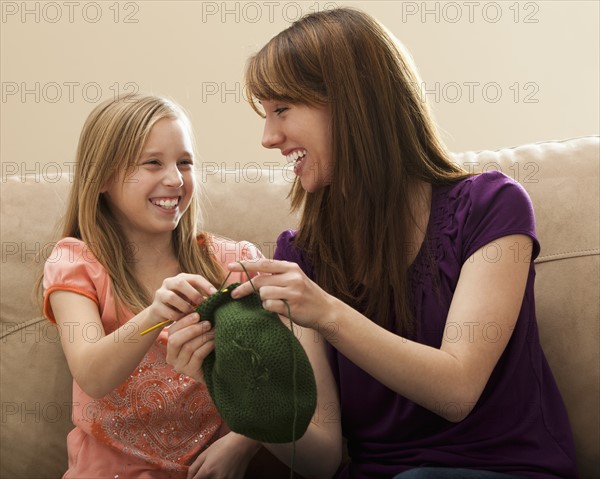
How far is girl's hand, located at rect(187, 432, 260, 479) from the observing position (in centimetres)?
133

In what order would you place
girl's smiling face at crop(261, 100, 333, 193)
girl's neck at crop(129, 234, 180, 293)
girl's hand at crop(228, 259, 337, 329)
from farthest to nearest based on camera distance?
girl's neck at crop(129, 234, 180, 293) < girl's smiling face at crop(261, 100, 333, 193) < girl's hand at crop(228, 259, 337, 329)

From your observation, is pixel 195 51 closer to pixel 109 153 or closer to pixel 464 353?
pixel 109 153

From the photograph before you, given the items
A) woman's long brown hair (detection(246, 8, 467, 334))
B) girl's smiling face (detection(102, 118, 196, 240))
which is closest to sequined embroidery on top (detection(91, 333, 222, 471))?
girl's smiling face (detection(102, 118, 196, 240))

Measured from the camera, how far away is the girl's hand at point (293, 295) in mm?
1044

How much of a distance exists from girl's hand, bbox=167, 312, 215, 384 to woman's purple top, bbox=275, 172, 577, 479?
0.26 metres

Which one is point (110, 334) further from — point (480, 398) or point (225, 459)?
point (480, 398)

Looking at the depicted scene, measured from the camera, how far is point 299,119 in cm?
126

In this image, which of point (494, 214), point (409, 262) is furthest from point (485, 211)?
point (409, 262)

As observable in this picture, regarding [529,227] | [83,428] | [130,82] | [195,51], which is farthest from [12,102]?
[529,227]

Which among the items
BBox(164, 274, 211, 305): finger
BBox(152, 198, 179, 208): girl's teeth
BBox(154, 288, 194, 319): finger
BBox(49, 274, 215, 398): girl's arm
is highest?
BBox(152, 198, 179, 208): girl's teeth

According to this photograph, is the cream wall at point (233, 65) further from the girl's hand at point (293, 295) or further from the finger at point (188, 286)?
the girl's hand at point (293, 295)

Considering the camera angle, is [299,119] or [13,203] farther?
[13,203]

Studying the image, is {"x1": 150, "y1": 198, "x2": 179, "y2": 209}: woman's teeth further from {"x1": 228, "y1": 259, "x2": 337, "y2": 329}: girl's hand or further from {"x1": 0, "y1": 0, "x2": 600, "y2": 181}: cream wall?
{"x1": 0, "y1": 0, "x2": 600, "y2": 181}: cream wall

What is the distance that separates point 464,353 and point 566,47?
1.35 metres
